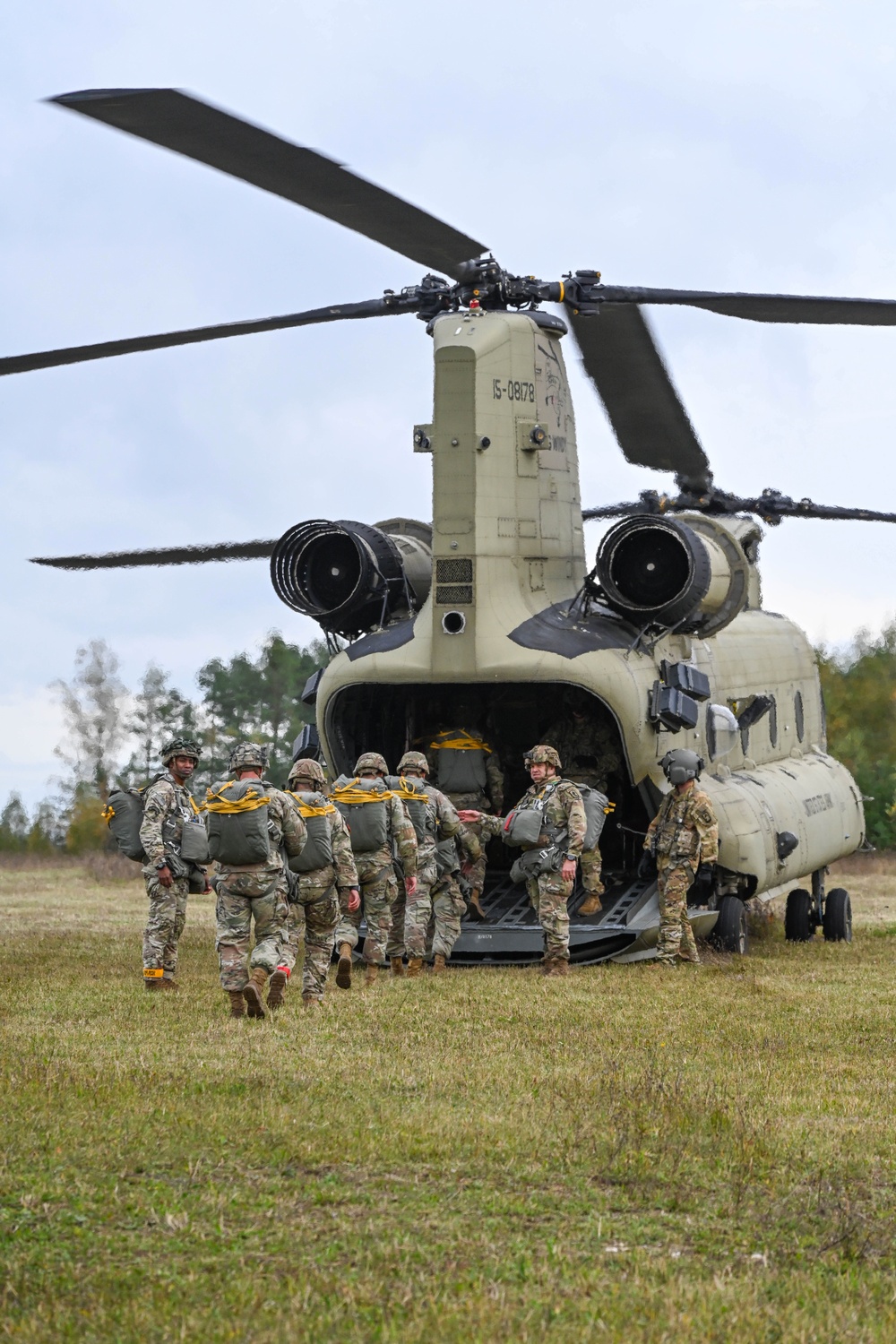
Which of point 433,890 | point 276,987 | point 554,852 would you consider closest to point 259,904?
point 276,987

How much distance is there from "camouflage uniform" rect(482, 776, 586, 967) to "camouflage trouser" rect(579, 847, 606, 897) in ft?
2.56

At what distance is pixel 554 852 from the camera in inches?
512

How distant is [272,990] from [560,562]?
554 cm

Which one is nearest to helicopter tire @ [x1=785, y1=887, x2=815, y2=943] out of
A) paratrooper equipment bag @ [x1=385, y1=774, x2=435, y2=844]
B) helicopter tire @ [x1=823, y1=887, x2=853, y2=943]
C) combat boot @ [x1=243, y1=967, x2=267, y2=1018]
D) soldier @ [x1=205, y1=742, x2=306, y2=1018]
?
helicopter tire @ [x1=823, y1=887, x2=853, y2=943]

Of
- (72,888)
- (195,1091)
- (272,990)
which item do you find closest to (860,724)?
(72,888)

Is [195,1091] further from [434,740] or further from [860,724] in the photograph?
[860,724]

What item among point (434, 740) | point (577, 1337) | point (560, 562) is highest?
point (560, 562)

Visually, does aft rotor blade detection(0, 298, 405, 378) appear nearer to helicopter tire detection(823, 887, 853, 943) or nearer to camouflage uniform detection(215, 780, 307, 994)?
camouflage uniform detection(215, 780, 307, 994)

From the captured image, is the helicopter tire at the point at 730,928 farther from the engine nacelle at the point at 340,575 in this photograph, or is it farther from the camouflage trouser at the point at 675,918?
the engine nacelle at the point at 340,575

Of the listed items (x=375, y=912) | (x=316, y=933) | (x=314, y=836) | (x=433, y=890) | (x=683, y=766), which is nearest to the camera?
(x=314, y=836)

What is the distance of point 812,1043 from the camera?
374 inches

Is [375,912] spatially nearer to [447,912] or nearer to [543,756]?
[447,912]

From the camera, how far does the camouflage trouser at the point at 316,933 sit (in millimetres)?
10820

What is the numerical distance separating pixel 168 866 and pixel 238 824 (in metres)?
2.09
